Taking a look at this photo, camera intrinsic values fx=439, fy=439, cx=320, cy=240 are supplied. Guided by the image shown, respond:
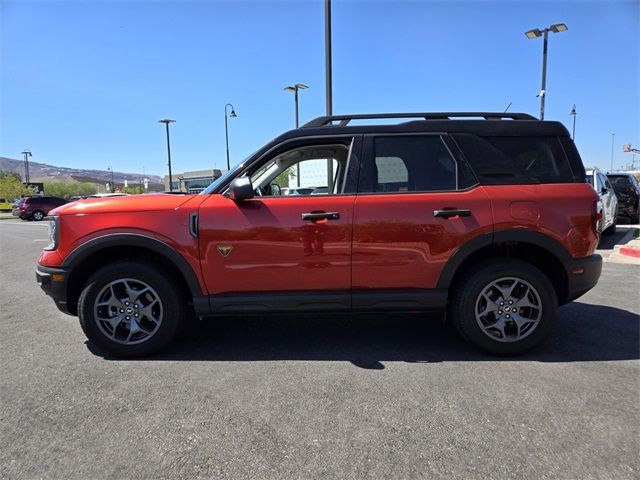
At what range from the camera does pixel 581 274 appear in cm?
371

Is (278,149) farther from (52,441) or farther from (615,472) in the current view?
(615,472)

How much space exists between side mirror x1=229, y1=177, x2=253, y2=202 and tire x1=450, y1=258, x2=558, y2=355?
1.95 m

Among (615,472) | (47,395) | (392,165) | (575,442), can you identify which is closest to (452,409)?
(575,442)

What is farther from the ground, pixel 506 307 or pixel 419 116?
pixel 419 116

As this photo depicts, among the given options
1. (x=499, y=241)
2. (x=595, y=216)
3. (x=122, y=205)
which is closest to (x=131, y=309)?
(x=122, y=205)

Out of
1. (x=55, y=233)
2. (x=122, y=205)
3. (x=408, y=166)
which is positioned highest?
(x=408, y=166)

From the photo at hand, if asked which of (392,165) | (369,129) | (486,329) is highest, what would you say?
(369,129)

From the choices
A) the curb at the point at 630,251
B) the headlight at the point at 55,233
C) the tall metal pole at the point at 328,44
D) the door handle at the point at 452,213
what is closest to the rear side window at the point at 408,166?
the door handle at the point at 452,213

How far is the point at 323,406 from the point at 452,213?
1.84m

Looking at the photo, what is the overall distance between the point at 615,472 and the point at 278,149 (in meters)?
3.15

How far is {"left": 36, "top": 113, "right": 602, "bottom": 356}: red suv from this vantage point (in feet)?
11.8

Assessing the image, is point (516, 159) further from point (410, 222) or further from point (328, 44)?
point (328, 44)

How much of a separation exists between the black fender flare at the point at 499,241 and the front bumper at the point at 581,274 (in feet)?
0.43

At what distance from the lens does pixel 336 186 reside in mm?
3930
